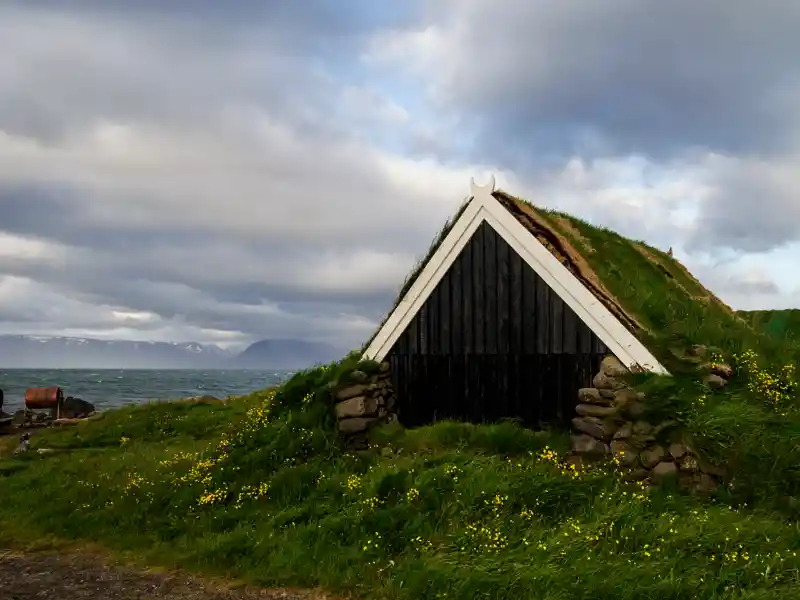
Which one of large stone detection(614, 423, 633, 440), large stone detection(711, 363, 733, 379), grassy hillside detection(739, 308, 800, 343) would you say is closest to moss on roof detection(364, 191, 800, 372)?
large stone detection(711, 363, 733, 379)

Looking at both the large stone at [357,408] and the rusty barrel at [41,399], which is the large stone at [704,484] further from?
the rusty barrel at [41,399]

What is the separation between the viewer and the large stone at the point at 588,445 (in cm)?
1219

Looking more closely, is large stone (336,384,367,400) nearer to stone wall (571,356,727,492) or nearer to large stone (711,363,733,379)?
stone wall (571,356,727,492)

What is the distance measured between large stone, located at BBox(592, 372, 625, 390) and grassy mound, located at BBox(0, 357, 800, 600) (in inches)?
33.4

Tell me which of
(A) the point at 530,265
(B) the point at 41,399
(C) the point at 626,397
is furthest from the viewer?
(B) the point at 41,399

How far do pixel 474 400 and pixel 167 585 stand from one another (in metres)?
7.07

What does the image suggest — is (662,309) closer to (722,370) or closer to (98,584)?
(722,370)

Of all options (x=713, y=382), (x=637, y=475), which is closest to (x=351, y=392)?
(x=637, y=475)

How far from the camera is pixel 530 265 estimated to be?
14.0 meters

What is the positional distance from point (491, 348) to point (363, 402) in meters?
3.07

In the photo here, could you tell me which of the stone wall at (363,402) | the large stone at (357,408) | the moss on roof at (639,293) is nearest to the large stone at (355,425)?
the stone wall at (363,402)

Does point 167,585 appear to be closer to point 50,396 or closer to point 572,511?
point 572,511

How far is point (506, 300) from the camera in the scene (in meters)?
14.4

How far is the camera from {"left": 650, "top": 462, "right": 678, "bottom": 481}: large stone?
1127 cm
